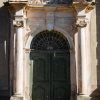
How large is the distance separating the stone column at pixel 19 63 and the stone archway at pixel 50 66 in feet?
2.25

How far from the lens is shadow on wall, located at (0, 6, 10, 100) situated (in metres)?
14.4

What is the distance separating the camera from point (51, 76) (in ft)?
48.1

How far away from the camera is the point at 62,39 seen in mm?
14852

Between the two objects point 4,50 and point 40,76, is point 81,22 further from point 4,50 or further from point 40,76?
point 4,50

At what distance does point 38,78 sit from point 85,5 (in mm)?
3227

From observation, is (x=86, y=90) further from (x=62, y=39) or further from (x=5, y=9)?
(x=5, y=9)

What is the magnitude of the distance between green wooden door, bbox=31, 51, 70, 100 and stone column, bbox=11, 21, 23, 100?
28.8 inches

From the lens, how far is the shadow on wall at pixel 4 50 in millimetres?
14398

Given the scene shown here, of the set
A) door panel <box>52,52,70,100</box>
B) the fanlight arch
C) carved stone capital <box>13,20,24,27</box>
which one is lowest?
door panel <box>52,52,70,100</box>

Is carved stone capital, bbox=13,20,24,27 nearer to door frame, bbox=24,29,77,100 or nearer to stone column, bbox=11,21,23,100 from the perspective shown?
stone column, bbox=11,21,23,100

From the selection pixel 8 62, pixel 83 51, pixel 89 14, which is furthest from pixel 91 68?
pixel 8 62

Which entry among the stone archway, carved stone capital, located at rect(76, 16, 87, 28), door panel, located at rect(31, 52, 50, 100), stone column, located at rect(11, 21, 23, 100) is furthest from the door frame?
carved stone capital, located at rect(76, 16, 87, 28)

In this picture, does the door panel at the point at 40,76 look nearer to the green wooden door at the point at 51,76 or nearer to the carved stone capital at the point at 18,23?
the green wooden door at the point at 51,76

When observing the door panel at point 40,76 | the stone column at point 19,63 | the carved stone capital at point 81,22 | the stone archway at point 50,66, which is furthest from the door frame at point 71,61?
the carved stone capital at point 81,22
